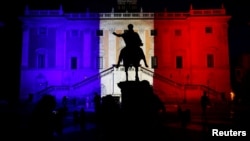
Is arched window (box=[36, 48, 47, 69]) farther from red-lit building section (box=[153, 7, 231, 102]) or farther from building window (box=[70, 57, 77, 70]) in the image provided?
red-lit building section (box=[153, 7, 231, 102])

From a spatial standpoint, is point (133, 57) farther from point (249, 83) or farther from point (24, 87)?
point (249, 83)

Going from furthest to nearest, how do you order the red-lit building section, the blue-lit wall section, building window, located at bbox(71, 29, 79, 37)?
1. building window, located at bbox(71, 29, 79, 37)
2. the blue-lit wall section
3. the red-lit building section

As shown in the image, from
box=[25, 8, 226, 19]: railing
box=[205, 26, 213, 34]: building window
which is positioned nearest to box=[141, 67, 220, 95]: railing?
box=[205, 26, 213, 34]: building window

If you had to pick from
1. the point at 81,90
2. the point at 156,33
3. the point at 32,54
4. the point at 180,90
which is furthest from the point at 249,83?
the point at 32,54

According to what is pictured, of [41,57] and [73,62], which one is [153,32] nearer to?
[73,62]

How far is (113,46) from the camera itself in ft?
134

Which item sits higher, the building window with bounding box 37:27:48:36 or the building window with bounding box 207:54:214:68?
the building window with bounding box 37:27:48:36

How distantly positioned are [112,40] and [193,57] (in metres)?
11.3

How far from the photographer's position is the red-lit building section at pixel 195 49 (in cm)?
3934

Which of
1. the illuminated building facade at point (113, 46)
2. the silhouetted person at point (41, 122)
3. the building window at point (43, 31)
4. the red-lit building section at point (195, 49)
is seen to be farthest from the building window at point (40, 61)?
the silhouetted person at point (41, 122)

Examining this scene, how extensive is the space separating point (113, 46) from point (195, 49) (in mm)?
11150

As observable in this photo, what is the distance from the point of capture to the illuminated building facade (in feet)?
131

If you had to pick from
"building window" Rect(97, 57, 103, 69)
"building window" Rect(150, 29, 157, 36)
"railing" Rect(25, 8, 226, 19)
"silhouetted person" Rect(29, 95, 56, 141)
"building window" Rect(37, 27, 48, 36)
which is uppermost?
"railing" Rect(25, 8, 226, 19)

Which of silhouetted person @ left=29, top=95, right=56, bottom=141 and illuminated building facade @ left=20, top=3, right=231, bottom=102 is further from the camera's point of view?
illuminated building facade @ left=20, top=3, right=231, bottom=102
